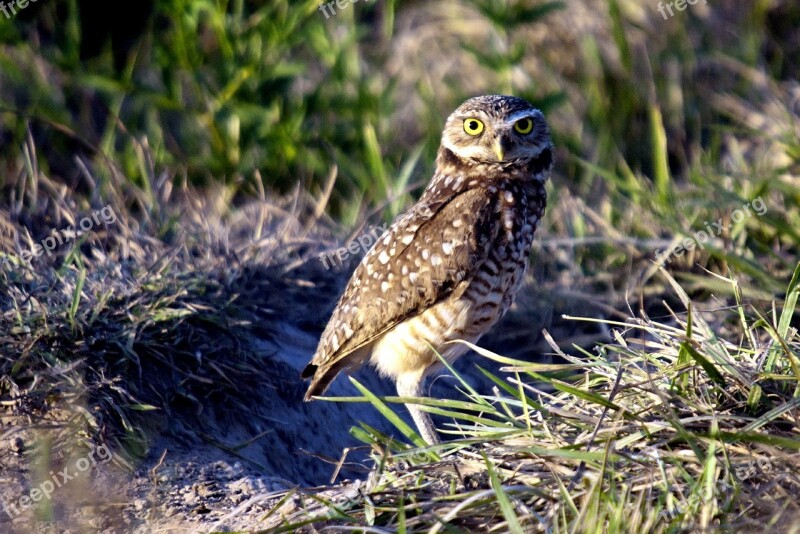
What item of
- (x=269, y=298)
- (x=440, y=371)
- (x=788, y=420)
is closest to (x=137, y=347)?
(x=269, y=298)

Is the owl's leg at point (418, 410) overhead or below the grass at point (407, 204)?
below

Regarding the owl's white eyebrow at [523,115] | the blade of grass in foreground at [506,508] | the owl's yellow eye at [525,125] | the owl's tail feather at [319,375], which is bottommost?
the owl's tail feather at [319,375]

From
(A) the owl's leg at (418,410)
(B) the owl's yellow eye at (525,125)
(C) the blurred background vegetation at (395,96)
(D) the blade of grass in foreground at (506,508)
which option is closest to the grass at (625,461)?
(D) the blade of grass in foreground at (506,508)

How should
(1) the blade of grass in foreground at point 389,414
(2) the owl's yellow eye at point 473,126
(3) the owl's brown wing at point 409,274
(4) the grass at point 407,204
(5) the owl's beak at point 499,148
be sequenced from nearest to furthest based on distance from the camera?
(4) the grass at point 407,204
(1) the blade of grass in foreground at point 389,414
(3) the owl's brown wing at point 409,274
(5) the owl's beak at point 499,148
(2) the owl's yellow eye at point 473,126

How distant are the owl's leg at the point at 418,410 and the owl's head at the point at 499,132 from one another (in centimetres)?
99

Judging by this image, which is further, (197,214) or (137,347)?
(197,214)

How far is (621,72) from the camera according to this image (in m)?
7.39

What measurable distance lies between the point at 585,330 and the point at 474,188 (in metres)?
1.37

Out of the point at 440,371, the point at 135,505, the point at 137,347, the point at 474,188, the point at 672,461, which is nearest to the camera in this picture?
the point at 672,461

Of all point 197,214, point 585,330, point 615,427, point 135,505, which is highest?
point 197,214

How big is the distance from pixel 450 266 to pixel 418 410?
0.60m

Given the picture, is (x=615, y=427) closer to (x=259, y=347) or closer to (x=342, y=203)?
(x=259, y=347)

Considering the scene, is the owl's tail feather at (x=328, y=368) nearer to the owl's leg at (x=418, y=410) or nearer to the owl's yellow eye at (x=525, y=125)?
the owl's leg at (x=418, y=410)

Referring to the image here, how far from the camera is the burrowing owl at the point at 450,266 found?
13.0 feet
